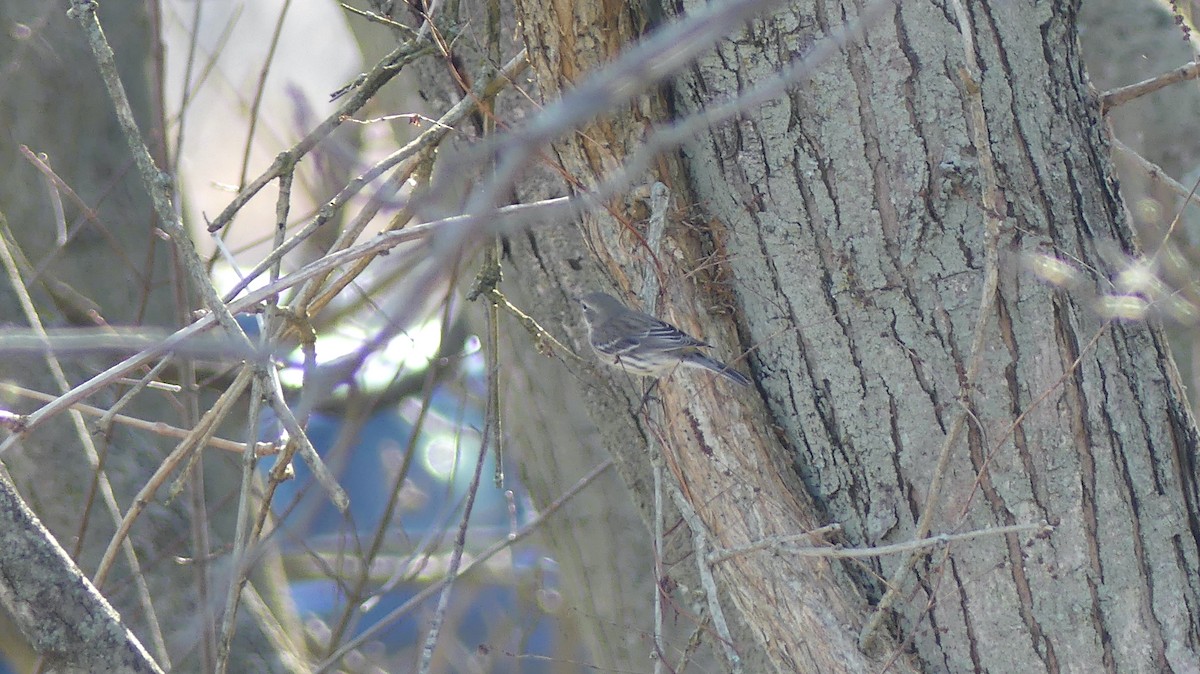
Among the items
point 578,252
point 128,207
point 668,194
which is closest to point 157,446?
point 128,207

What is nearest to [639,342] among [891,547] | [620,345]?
[620,345]

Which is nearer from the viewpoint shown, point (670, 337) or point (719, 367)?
point (719, 367)

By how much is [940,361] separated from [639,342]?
781mm

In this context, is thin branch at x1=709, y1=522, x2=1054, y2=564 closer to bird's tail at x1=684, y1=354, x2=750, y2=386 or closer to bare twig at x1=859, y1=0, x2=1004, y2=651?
bare twig at x1=859, y1=0, x2=1004, y2=651

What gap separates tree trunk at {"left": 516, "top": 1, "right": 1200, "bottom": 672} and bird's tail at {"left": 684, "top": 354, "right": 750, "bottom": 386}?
3 cm

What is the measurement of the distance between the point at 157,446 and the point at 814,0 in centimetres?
326

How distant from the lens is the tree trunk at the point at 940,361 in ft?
7.47

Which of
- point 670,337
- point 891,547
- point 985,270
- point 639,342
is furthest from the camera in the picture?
point 639,342

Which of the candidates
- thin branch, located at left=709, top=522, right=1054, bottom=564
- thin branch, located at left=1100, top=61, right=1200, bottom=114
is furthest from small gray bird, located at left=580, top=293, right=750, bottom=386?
thin branch, located at left=1100, top=61, right=1200, bottom=114

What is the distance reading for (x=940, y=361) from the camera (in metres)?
2.31

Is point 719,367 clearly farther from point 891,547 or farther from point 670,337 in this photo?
point 891,547

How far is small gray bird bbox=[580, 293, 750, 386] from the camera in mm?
2572

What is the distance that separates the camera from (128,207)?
16.0ft

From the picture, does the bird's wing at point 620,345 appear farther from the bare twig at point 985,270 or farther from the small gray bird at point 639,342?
the bare twig at point 985,270
